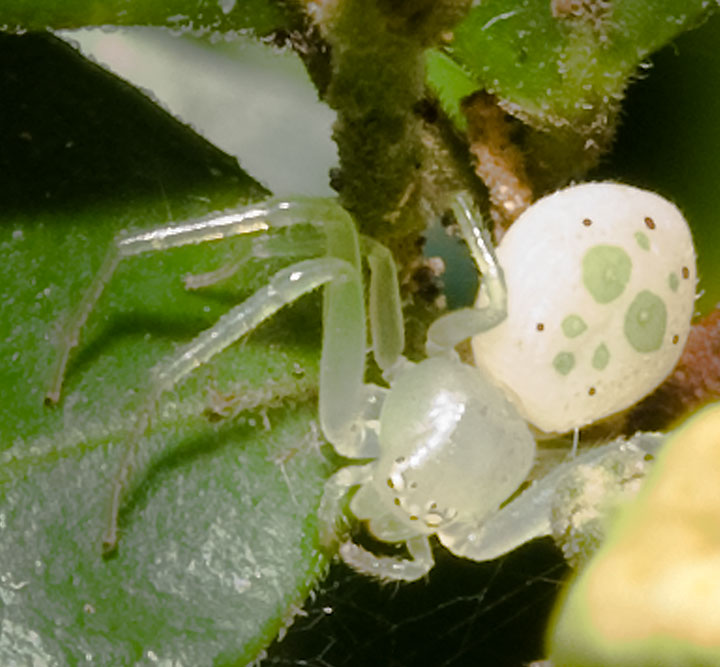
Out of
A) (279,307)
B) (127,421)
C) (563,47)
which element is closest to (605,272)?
(563,47)

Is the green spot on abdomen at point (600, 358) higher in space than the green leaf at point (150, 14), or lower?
lower

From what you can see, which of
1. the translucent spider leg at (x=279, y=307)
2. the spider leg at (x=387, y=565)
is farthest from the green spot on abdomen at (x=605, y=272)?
the spider leg at (x=387, y=565)

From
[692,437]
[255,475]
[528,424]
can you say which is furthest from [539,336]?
[692,437]

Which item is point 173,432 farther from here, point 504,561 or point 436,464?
point 504,561

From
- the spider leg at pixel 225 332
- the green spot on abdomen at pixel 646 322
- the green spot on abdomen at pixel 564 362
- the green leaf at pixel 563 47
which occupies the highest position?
the green leaf at pixel 563 47

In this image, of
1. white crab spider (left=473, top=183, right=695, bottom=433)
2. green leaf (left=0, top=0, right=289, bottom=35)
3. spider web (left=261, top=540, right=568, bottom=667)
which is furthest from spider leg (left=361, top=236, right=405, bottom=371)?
spider web (left=261, top=540, right=568, bottom=667)

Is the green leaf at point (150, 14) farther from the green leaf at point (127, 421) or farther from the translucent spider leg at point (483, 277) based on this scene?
the translucent spider leg at point (483, 277)

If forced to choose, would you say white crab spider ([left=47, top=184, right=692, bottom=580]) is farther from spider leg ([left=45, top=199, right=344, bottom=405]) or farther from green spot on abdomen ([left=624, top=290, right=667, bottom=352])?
green spot on abdomen ([left=624, top=290, right=667, bottom=352])
